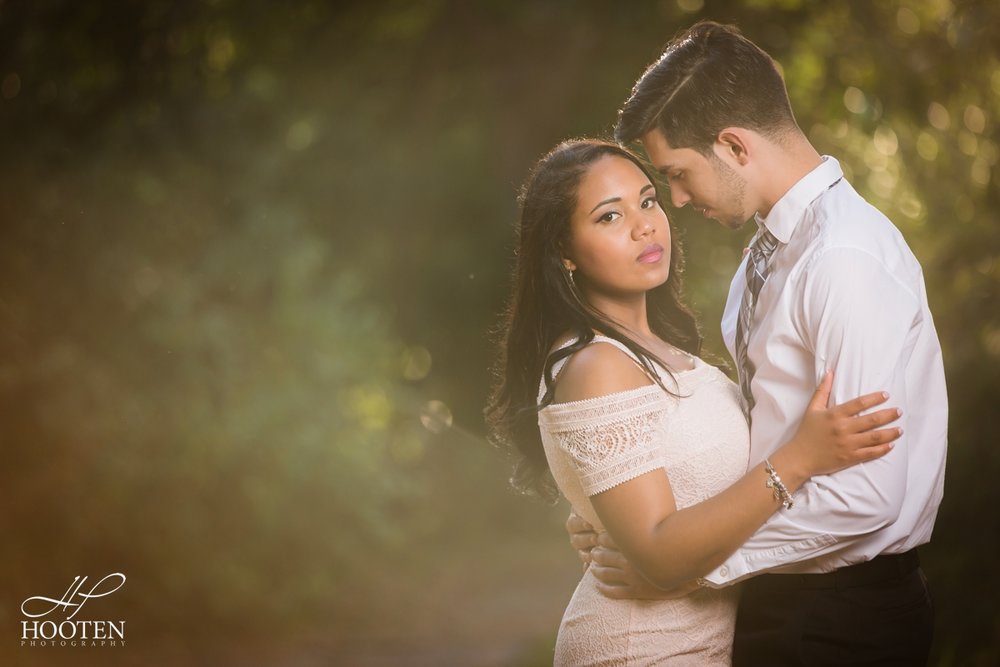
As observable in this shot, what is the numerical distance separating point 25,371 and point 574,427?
12.3 feet

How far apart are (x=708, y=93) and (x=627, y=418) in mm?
630

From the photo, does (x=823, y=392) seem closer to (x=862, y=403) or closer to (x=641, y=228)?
(x=862, y=403)

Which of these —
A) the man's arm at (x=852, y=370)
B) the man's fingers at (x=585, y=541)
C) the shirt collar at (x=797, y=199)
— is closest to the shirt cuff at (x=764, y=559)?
the man's arm at (x=852, y=370)

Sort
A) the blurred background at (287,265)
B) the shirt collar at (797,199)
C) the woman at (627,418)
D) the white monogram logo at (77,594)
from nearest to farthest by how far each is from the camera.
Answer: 1. the woman at (627,418)
2. the shirt collar at (797,199)
3. the blurred background at (287,265)
4. the white monogram logo at (77,594)

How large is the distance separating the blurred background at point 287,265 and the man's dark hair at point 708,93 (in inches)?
84.1

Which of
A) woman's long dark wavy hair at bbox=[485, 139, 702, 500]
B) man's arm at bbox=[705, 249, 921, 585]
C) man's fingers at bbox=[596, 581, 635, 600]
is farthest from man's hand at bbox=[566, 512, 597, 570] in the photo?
man's arm at bbox=[705, 249, 921, 585]

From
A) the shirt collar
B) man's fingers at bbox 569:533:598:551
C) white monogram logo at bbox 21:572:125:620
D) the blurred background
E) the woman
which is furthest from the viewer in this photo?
white monogram logo at bbox 21:572:125:620

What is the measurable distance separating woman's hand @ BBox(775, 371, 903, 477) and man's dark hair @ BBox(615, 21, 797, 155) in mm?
534

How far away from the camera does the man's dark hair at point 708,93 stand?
1893 millimetres

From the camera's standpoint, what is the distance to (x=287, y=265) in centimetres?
514

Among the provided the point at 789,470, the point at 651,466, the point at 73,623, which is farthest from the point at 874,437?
the point at 73,623

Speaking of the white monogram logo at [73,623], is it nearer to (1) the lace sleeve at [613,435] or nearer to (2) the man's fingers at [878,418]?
(1) the lace sleeve at [613,435]

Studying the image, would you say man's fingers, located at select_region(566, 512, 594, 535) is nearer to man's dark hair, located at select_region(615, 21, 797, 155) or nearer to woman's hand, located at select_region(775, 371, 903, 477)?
woman's hand, located at select_region(775, 371, 903, 477)

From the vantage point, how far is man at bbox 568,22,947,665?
1.65m
